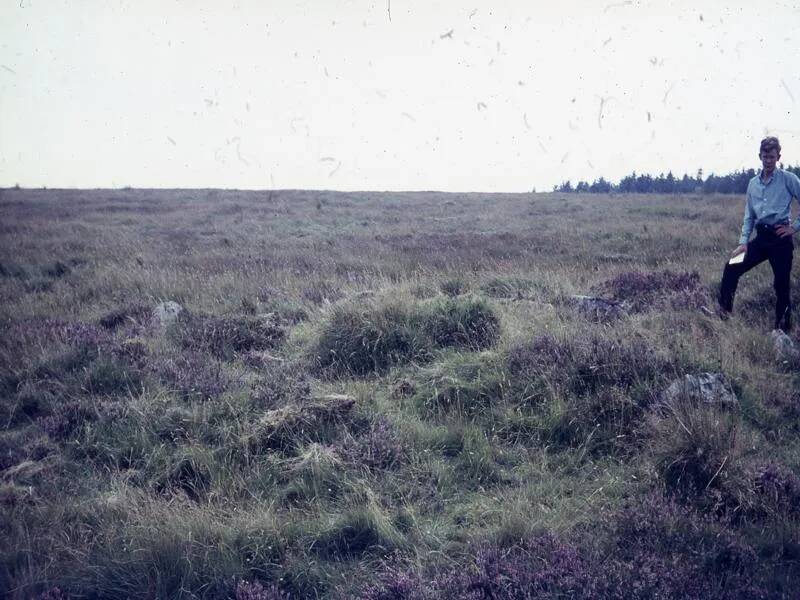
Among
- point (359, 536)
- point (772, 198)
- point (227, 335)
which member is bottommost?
point (359, 536)

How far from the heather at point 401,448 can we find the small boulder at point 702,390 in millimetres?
40

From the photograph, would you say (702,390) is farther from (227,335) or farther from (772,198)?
(227,335)

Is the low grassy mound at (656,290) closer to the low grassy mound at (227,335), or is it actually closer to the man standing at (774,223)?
the man standing at (774,223)

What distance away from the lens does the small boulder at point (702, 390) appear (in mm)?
4316

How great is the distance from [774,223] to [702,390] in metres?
2.86

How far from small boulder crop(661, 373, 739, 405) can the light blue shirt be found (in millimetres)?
2431

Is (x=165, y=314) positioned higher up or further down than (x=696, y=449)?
higher up

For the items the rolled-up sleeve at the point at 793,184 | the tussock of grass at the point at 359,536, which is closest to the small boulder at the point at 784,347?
the rolled-up sleeve at the point at 793,184

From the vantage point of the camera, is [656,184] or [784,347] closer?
[784,347]

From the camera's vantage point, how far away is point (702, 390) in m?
4.41

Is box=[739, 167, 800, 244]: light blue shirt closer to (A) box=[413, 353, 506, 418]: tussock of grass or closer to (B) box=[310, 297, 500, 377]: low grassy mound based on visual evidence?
(B) box=[310, 297, 500, 377]: low grassy mound

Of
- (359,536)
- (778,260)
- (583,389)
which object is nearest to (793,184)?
(778,260)

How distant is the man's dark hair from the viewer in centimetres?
577

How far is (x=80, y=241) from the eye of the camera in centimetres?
1599
